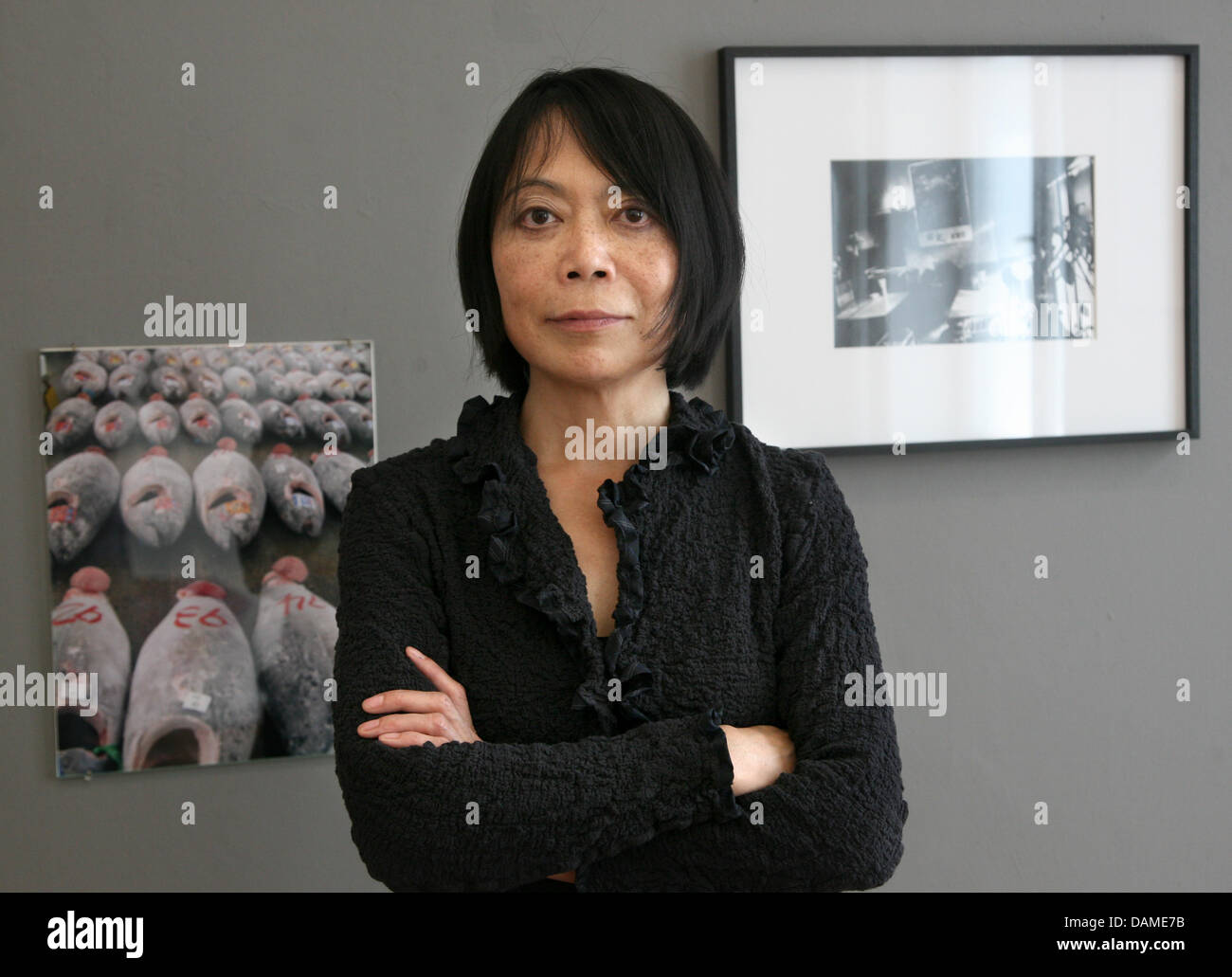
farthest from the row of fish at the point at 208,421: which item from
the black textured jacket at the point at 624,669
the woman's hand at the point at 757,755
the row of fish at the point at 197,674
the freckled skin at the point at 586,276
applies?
the woman's hand at the point at 757,755

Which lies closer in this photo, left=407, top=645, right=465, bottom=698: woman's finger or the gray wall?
left=407, top=645, right=465, bottom=698: woman's finger

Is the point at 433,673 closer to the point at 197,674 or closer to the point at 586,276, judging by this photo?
the point at 586,276

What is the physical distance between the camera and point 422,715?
3.44 feet

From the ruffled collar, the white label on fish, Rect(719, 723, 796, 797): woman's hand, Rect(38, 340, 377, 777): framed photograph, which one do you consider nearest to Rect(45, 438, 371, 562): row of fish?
Rect(38, 340, 377, 777): framed photograph

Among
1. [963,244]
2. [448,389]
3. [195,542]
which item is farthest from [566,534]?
[963,244]

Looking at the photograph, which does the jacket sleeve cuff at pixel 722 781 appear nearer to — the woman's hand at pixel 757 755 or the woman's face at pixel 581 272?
the woman's hand at pixel 757 755

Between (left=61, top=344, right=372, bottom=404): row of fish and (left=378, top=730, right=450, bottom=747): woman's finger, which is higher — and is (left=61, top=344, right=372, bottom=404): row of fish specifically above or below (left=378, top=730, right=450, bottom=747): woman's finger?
above

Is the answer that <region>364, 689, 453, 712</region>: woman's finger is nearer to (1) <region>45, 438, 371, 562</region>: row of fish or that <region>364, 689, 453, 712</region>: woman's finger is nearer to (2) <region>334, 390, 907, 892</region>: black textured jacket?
(2) <region>334, 390, 907, 892</region>: black textured jacket

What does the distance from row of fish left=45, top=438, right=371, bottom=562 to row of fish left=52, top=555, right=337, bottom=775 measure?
0.21ft

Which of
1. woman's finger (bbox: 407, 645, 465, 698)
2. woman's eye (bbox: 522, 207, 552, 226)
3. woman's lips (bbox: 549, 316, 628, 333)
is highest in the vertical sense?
woman's eye (bbox: 522, 207, 552, 226)

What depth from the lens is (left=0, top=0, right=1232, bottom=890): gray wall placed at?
157 centimetres

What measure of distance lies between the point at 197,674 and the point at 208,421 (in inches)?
13.3

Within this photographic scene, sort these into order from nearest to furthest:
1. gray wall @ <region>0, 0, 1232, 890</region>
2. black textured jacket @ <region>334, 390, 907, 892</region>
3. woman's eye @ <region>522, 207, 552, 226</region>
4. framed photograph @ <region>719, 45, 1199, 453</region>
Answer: black textured jacket @ <region>334, 390, 907, 892</region>
woman's eye @ <region>522, 207, 552, 226</region>
gray wall @ <region>0, 0, 1232, 890</region>
framed photograph @ <region>719, 45, 1199, 453</region>
